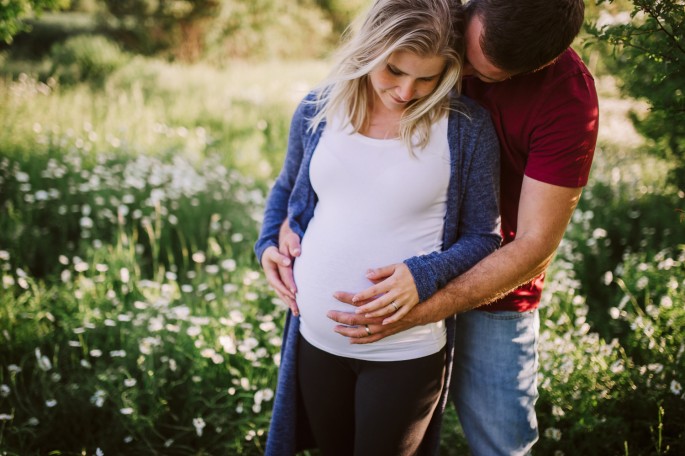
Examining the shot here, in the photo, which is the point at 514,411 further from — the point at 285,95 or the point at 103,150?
the point at 285,95

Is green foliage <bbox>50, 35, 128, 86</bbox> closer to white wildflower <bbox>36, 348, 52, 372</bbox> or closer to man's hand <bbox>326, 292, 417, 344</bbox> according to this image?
white wildflower <bbox>36, 348, 52, 372</bbox>

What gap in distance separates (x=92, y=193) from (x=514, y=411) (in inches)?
141

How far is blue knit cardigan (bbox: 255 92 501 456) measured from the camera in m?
1.70

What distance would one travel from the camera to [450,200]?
1733 millimetres

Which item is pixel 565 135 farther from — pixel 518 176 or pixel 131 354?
pixel 131 354

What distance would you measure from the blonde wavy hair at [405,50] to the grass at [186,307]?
134 cm

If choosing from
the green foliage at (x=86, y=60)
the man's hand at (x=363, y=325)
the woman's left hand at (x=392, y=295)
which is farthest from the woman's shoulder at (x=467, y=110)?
the green foliage at (x=86, y=60)

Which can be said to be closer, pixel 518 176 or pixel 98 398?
pixel 518 176

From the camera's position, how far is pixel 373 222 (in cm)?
170

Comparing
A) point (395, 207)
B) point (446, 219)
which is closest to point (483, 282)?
point (446, 219)

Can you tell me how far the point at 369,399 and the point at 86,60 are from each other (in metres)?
9.47

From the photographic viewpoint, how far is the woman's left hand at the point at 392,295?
1618 millimetres

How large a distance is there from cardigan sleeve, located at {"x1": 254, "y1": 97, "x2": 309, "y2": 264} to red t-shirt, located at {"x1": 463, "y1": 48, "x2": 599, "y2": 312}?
0.68 metres

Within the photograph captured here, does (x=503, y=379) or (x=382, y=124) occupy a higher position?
(x=382, y=124)
